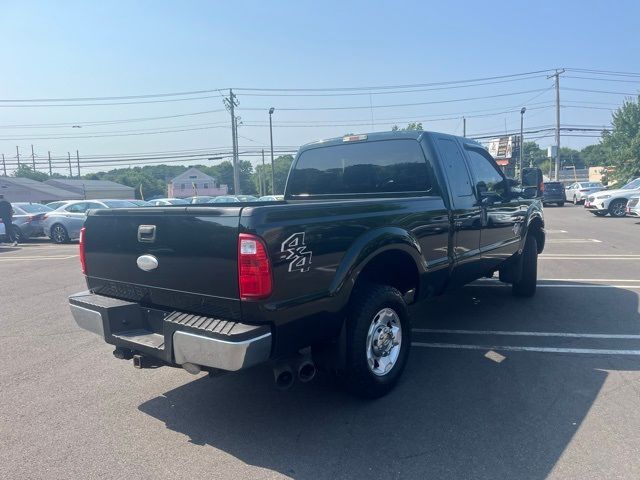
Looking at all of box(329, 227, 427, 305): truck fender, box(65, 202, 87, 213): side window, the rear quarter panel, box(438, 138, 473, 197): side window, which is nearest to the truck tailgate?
the rear quarter panel

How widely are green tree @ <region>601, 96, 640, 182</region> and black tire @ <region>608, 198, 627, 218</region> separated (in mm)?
21213

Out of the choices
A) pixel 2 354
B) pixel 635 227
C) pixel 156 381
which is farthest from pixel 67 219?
pixel 635 227

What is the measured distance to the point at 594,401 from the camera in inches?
149

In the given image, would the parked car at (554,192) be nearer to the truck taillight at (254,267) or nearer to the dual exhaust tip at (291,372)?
the dual exhaust tip at (291,372)

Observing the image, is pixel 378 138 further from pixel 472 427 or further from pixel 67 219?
pixel 67 219

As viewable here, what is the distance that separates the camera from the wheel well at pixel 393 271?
396 cm

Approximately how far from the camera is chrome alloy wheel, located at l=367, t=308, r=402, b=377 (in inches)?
150

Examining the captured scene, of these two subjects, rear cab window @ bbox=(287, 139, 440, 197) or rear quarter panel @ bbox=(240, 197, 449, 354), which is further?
rear cab window @ bbox=(287, 139, 440, 197)

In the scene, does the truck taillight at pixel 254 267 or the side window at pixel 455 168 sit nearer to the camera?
the truck taillight at pixel 254 267

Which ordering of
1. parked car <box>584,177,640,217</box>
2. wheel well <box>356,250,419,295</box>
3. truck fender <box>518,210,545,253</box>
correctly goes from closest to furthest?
wheel well <box>356,250,419,295</box>, truck fender <box>518,210,545,253</box>, parked car <box>584,177,640,217</box>

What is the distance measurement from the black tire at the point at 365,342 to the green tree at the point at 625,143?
141ft

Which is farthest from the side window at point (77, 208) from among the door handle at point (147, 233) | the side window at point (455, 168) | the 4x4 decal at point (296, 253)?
the 4x4 decal at point (296, 253)

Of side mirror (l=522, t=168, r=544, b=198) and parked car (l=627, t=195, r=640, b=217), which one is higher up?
side mirror (l=522, t=168, r=544, b=198)

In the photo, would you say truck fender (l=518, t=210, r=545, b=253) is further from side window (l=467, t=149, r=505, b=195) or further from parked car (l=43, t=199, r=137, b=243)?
parked car (l=43, t=199, r=137, b=243)
